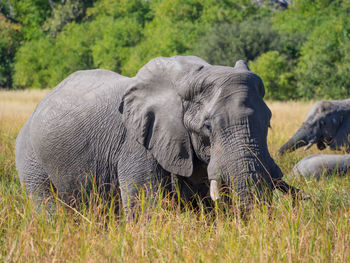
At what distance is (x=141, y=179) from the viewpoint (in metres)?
3.55

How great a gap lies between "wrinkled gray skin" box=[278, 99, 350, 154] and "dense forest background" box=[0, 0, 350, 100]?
13.2 metres

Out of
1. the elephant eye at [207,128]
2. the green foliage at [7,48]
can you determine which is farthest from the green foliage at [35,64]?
the elephant eye at [207,128]

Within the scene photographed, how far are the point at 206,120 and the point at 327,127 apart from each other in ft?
21.5

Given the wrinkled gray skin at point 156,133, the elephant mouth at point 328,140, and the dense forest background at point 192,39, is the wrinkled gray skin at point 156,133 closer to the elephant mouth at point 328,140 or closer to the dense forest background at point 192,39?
the elephant mouth at point 328,140

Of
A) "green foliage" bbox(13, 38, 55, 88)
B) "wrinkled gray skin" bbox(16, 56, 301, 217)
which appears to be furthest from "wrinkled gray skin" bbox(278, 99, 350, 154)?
"green foliage" bbox(13, 38, 55, 88)

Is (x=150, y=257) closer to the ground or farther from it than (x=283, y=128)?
farther from it

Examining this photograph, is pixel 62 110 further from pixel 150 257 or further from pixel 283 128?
pixel 283 128

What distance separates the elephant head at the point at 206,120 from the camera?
120 inches

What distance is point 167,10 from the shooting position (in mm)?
37438

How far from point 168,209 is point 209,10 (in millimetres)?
33668

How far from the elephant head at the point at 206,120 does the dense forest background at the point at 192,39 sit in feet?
64.8

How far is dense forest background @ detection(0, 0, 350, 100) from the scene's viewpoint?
971 inches

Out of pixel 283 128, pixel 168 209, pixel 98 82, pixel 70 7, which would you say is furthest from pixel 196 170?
pixel 70 7

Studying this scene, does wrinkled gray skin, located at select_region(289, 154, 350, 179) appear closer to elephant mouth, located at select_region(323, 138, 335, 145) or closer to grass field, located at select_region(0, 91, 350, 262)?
elephant mouth, located at select_region(323, 138, 335, 145)
